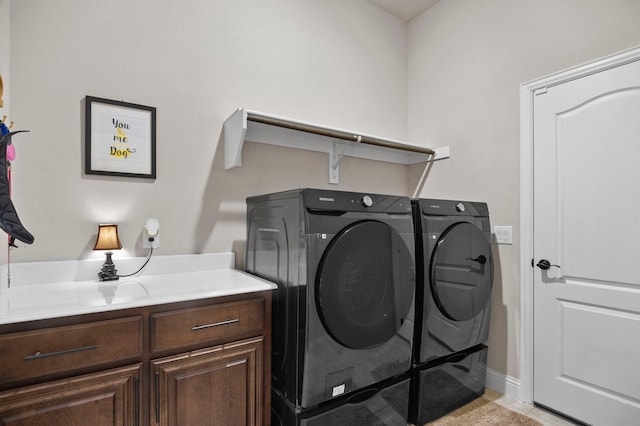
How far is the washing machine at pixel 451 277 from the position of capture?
1900 millimetres

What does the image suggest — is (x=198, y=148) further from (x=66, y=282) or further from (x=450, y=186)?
(x=450, y=186)

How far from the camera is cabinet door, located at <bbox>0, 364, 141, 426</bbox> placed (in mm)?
1082

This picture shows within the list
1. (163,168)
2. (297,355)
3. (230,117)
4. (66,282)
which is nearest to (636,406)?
(297,355)

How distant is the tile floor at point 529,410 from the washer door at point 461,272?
0.61 m

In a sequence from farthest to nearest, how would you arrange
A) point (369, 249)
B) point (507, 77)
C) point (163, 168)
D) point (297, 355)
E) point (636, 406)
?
point (507, 77) → point (163, 168) → point (636, 406) → point (369, 249) → point (297, 355)

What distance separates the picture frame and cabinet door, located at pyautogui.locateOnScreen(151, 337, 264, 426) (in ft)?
3.40

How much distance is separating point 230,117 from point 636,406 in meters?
2.70

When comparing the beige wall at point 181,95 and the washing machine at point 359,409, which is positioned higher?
the beige wall at point 181,95

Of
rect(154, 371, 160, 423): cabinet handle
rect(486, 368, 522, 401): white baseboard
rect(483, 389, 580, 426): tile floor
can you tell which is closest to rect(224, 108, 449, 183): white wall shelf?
rect(154, 371, 160, 423): cabinet handle

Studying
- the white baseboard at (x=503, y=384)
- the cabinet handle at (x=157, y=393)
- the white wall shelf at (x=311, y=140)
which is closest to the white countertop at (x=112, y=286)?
the cabinet handle at (x=157, y=393)

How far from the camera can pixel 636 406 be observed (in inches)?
69.3

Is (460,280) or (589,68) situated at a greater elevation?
(589,68)

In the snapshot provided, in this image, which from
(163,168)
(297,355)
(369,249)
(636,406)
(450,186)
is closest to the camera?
(297,355)

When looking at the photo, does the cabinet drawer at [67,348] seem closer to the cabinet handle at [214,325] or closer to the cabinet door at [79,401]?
the cabinet door at [79,401]
